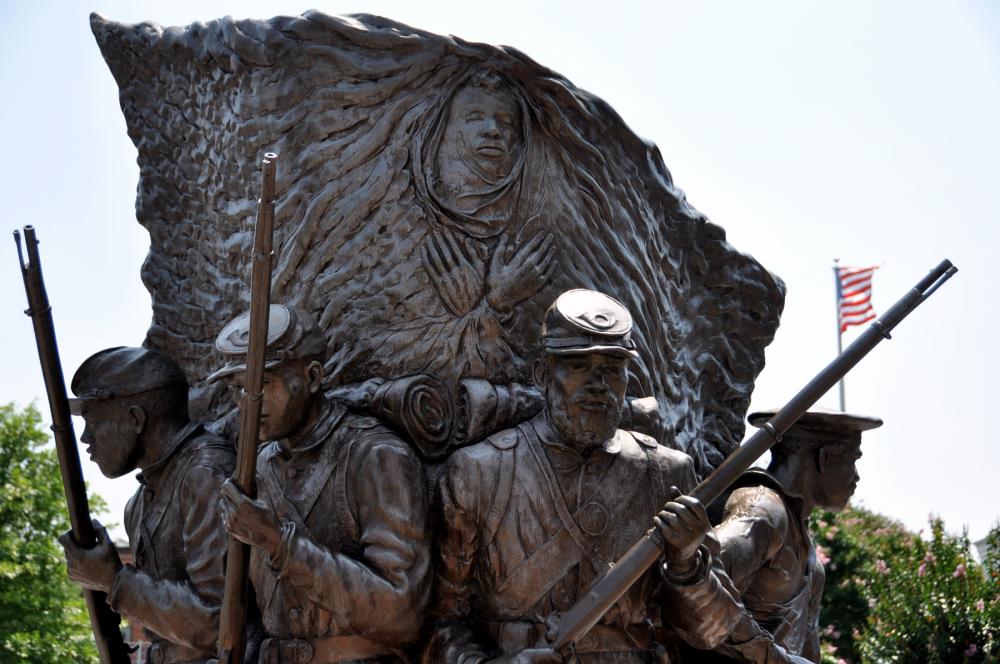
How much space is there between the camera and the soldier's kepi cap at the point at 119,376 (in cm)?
770

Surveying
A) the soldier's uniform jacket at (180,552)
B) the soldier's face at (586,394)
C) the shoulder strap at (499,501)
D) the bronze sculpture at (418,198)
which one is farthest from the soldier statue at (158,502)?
the soldier's face at (586,394)

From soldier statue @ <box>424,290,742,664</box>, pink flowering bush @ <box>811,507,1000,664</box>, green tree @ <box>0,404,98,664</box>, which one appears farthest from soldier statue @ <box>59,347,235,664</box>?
green tree @ <box>0,404,98,664</box>

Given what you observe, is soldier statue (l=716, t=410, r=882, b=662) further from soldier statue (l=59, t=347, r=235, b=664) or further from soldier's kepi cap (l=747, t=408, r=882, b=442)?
soldier statue (l=59, t=347, r=235, b=664)

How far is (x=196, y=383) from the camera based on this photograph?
28.1 ft

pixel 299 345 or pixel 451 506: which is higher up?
pixel 299 345

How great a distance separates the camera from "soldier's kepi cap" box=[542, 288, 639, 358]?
7055 mm

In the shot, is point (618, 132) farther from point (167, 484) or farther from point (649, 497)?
point (167, 484)

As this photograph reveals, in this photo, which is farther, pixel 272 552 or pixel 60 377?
pixel 60 377

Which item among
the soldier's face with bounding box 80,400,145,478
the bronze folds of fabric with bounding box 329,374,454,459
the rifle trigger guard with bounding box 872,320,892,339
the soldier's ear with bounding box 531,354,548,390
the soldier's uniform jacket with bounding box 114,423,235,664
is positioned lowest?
the soldier's uniform jacket with bounding box 114,423,235,664

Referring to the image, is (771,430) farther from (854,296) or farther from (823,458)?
(854,296)

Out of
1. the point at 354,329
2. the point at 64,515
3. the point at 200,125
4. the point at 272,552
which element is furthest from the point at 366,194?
the point at 64,515

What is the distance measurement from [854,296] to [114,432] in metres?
14.9

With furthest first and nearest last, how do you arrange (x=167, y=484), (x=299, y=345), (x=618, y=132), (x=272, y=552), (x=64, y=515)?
1. (x=64, y=515)
2. (x=618, y=132)
3. (x=167, y=484)
4. (x=299, y=345)
5. (x=272, y=552)

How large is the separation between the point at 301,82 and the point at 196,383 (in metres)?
1.69
